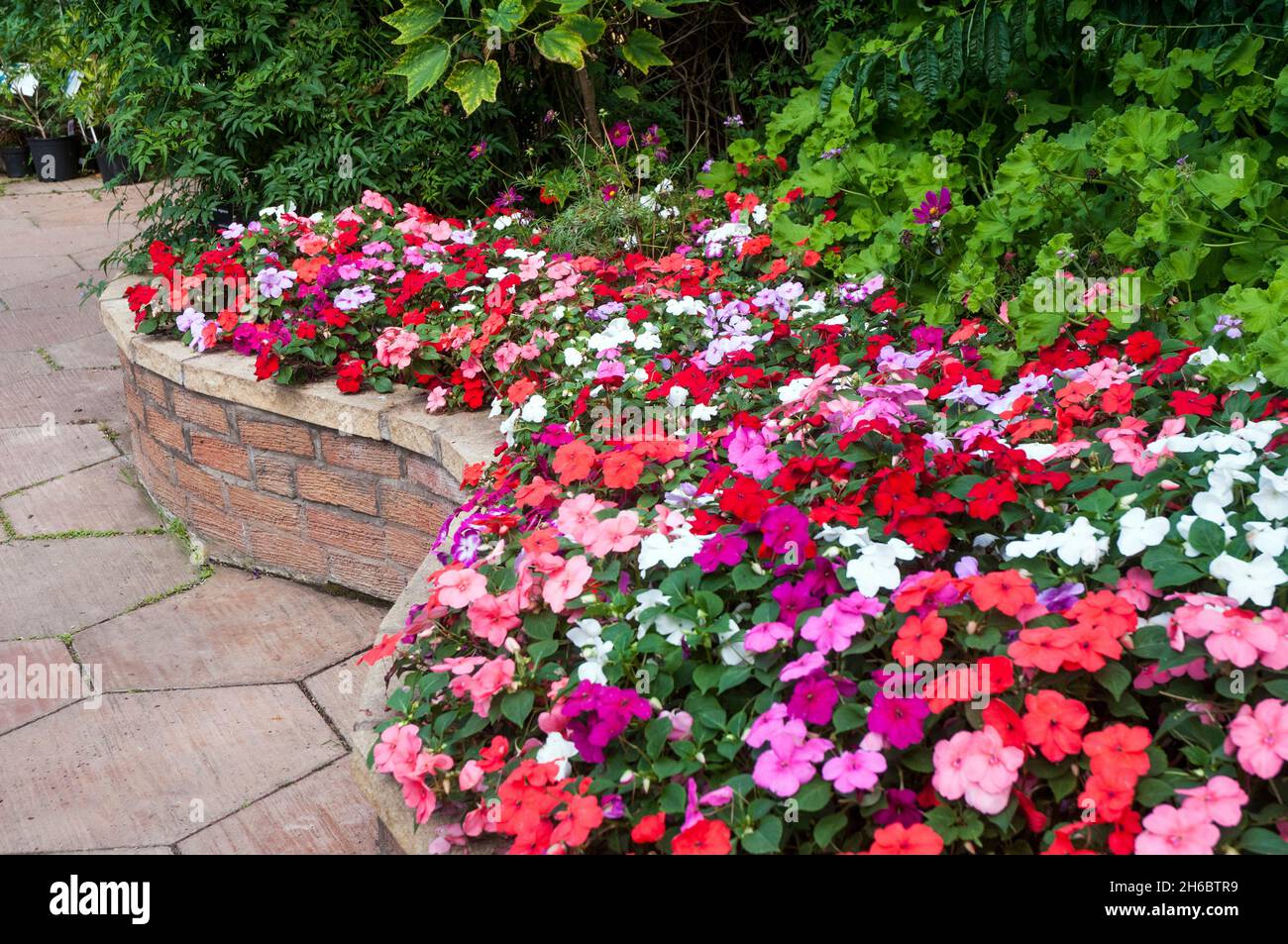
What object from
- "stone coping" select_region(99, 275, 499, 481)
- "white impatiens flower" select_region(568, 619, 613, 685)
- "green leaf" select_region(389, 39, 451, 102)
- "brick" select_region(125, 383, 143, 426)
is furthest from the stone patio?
"green leaf" select_region(389, 39, 451, 102)

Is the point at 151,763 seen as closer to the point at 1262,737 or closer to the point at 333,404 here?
the point at 333,404

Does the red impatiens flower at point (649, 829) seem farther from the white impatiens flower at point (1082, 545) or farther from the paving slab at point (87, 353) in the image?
the paving slab at point (87, 353)

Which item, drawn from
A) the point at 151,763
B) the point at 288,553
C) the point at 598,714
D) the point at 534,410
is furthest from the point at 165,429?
the point at 598,714

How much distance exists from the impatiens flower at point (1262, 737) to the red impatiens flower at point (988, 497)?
Answer: 0.43 meters

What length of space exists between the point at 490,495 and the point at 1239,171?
168cm

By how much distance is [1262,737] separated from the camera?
51.1 inches

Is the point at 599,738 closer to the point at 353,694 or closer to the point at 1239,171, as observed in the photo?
the point at 353,694

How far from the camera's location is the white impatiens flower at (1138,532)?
1.57 meters

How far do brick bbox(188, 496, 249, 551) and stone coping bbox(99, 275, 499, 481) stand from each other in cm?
36

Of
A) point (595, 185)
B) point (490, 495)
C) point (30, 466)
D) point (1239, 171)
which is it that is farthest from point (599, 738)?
point (30, 466)

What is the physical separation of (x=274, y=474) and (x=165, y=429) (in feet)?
1.69

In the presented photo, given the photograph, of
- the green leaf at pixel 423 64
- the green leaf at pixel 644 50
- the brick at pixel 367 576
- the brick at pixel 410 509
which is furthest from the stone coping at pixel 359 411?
the green leaf at pixel 644 50

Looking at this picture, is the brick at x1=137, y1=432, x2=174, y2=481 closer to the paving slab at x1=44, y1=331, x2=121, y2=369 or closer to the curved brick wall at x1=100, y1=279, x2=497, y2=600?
the curved brick wall at x1=100, y1=279, x2=497, y2=600

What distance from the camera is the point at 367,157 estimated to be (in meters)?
3.82
